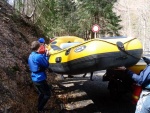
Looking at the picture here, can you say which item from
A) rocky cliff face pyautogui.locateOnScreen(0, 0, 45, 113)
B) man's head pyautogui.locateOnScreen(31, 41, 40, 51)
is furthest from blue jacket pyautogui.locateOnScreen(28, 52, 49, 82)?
rocky cliff face pyautogui.locateOnScreen(0, 0, 45, 113)

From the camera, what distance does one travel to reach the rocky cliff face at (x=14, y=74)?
572 cm

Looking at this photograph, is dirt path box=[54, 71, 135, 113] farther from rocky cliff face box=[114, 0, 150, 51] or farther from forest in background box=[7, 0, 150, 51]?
rocky cliff face box=[114, 0, 150, 51]

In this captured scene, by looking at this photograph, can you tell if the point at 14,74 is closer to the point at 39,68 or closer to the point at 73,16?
the point at 39,68

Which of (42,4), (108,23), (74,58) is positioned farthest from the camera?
(108,23)

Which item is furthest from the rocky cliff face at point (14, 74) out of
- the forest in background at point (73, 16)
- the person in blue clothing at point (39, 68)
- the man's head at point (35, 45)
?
the forest in background at point (73, 16)

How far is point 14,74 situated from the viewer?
7086 millimetres

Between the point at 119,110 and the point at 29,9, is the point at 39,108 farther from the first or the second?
the point at 29,9

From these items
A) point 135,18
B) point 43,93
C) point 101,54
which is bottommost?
point 43,93

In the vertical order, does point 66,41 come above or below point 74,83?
above

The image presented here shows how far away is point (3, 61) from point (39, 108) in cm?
178

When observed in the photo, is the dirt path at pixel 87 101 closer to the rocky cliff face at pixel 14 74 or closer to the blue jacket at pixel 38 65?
the rocky cliff face at pixel 14 74

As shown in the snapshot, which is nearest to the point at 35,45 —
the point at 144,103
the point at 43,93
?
the point at 43,93

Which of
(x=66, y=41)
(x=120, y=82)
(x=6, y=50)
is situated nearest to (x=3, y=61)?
(x=6, y=50)

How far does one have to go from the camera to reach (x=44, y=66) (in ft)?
19.4
